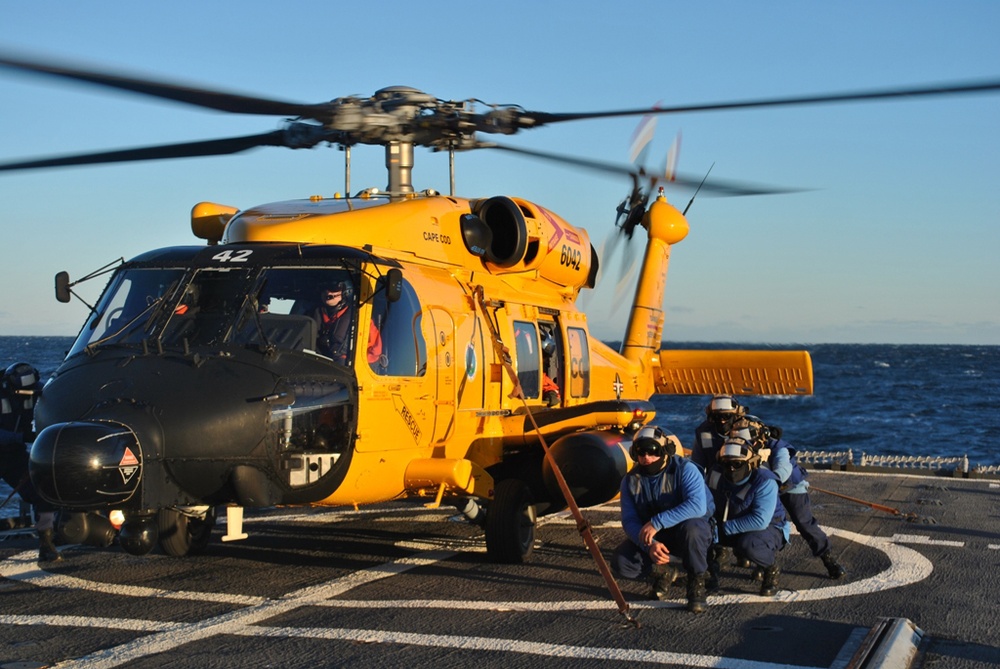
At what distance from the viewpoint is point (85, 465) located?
23.4 feet

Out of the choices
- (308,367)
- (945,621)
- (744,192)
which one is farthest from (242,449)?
(744,192)

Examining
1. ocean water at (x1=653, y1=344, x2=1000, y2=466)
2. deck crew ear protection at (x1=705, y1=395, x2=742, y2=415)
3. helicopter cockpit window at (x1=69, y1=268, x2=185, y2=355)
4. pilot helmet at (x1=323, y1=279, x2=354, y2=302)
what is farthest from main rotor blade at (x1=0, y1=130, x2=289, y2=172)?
ocean water at (x1=653, y1=344, x2=1000, y2=466)

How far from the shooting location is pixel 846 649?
6672 millimetres

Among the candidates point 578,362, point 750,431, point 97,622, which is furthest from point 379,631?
point 578,362

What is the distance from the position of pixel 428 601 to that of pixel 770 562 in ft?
8.43

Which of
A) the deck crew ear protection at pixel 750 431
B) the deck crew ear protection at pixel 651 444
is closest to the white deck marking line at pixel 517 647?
the deck crew ear protection at pixel 651 444

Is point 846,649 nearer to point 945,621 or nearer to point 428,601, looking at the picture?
point 945,621

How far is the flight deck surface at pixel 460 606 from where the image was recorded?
6656mm

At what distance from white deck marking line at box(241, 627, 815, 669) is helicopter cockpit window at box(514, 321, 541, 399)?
14.1 feet

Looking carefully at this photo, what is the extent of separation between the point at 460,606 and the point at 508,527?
1798 mm

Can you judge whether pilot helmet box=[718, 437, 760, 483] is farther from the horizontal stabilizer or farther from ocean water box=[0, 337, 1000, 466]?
ocean water box=[0, 337, 1000, 466]

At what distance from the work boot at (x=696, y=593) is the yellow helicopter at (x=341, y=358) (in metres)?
1.38

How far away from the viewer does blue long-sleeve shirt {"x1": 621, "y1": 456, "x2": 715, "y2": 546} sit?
8016mm

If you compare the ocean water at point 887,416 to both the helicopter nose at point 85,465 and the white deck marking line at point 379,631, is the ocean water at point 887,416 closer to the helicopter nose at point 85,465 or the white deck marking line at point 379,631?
the white deck marking line at point 379,631
